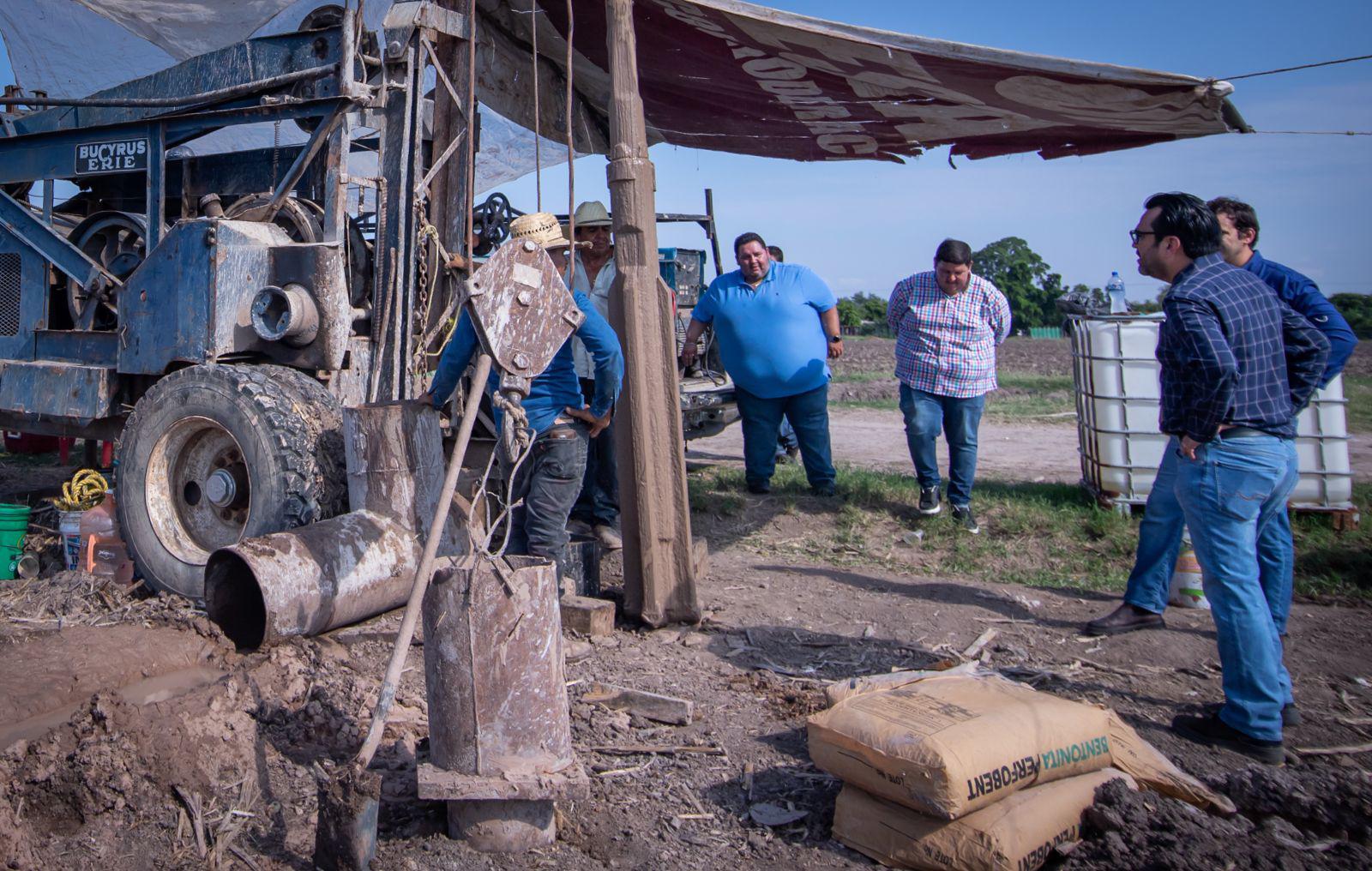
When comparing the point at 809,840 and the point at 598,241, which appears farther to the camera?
the point at 598,241

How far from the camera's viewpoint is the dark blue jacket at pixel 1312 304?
4.52 meters

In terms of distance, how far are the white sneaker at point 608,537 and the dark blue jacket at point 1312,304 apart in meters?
3.70

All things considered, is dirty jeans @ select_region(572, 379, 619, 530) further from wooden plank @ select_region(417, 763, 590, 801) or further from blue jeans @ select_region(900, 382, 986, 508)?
wooden plank @ select_region(417, 763, 590, 801)

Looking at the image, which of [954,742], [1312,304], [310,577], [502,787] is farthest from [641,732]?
[1312,304]

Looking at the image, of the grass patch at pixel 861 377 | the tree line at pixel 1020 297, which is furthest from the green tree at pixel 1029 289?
the grass patch at pixel 861 377

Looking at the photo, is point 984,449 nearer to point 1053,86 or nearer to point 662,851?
point 1053,86

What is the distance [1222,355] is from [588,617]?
2876 mm

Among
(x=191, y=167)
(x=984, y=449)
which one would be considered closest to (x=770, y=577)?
(x=191, y=167)

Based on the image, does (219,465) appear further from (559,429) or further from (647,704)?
(647,704)

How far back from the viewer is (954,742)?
106 inches

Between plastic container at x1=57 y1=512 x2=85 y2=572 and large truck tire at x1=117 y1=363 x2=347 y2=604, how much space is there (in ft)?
1.45

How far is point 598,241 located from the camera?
639 cm

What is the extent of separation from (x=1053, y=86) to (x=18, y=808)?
511cm

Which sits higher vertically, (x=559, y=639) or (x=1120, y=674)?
(x=559, y=639)
